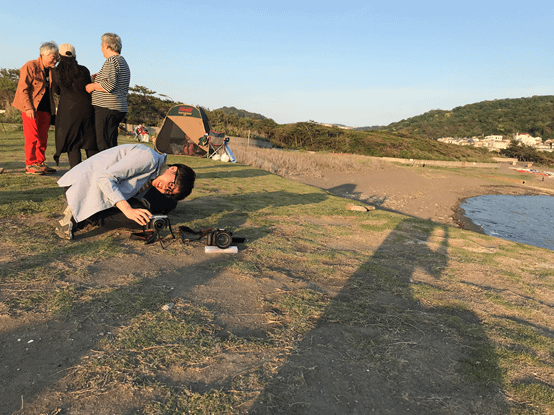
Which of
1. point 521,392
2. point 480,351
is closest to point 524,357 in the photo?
point 480,351

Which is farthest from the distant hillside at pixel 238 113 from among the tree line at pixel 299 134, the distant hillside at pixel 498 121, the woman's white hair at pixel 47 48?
the distant hillside at pixel 498 121

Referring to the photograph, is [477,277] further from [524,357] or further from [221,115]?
[221,115]

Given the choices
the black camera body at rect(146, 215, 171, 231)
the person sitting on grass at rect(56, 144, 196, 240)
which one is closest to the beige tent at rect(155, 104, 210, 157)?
the person sitting on grass at rect(56, 144, 196, 240)

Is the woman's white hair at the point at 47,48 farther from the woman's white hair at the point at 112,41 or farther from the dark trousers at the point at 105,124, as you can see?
the dark trousers at the point at 105,124

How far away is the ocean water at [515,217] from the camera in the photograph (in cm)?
894

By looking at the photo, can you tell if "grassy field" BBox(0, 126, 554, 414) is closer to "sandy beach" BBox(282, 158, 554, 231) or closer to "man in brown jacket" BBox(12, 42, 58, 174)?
"man in brown jacket" BBox(12, 42, 58, 174)

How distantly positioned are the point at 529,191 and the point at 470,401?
71.7 feet

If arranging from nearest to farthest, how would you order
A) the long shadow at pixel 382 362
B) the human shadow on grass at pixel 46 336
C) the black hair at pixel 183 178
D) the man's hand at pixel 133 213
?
the human shadow on grass at pixel 46 336 < the long shadow at pixel 382 362 < the man's hand at pixel 133 213 < the black hair at pixel 183 178

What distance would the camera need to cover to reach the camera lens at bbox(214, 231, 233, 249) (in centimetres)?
332

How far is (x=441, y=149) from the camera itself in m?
40.6

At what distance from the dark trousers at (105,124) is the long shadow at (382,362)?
3.51 meters

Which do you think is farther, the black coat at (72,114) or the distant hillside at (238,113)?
the distant hillside at (238,113)

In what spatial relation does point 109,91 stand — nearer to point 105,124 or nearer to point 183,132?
point 105,124

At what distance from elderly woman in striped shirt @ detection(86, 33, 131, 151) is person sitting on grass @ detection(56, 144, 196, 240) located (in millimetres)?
1588
